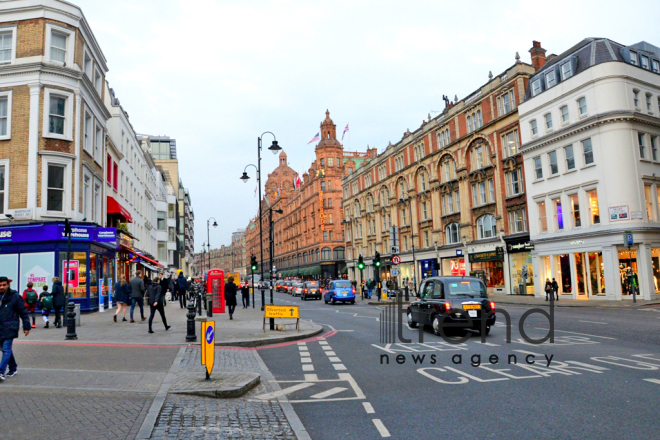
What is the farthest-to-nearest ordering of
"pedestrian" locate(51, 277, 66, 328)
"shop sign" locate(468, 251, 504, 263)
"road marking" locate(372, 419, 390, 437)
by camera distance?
"shop sign" locate(468, 251, 504, 263) → "pedestrian" locate(51, 277, 66, 328) → "road marking" locate(372, 419, 390, 437)

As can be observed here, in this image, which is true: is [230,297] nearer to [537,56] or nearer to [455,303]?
[455,303]

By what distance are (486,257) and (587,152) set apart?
1364 centimetres

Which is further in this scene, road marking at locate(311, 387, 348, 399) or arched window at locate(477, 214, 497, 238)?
arched window at locate(477, 214, 497, 238)

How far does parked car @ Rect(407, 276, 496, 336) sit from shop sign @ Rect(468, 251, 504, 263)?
27928mm

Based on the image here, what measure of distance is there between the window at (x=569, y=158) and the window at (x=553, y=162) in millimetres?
890

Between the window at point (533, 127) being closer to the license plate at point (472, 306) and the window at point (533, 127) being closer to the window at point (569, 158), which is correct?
the window at point (569, 158)

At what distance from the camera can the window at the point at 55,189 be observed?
2414cm

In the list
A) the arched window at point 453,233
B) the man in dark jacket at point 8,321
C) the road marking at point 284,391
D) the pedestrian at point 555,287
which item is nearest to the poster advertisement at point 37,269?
the man in dark jacket at point 8,321

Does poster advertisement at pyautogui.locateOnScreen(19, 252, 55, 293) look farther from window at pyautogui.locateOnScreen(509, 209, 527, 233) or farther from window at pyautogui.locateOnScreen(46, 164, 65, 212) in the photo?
window at pyautogui.locateOnScreen(509, 209, 527, 233)

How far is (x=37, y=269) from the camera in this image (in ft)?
79.0

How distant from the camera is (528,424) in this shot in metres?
6.26

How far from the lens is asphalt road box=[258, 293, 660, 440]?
6.22m

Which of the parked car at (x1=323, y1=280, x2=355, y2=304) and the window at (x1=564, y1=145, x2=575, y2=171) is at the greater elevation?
the window at (x1=564, y1=145, x2=575, y2=171)

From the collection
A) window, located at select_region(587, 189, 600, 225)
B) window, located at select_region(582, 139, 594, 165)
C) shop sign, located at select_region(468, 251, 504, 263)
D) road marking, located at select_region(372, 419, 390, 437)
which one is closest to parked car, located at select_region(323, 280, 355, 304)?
shop sign, located at select_region(468, 251, 504, 263)
